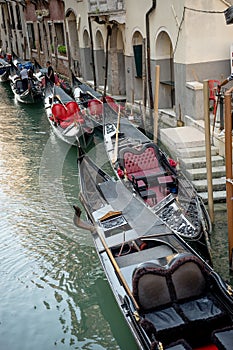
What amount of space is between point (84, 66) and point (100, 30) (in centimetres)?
178

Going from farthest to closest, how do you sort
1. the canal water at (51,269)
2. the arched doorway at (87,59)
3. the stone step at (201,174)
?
the arched doorway at (87,59)
the stone step at (201,174)
the canal water at (51,269)

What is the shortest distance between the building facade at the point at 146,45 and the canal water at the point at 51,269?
6.21 feet

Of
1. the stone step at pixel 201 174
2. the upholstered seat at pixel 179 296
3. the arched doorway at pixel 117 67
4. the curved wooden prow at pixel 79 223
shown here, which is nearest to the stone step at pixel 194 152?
the stone step at pixel 201 174

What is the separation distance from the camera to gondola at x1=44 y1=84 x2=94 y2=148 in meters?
7.03

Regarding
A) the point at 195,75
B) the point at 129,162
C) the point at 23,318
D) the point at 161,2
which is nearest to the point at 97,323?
the point at 23,318

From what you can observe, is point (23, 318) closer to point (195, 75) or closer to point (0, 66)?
point (195, 75)

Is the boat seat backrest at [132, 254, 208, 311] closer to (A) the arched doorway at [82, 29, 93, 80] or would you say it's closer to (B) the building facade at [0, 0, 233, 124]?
(B) the building facade at [0, 0, 233, 124]

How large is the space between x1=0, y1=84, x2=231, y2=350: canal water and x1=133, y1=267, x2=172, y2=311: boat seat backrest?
0.54m

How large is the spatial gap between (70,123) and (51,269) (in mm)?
3720

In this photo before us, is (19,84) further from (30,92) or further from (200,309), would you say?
(200,309)

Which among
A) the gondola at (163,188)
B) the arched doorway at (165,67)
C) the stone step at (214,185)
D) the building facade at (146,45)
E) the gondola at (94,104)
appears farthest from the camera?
the arched doorway at (165,67)

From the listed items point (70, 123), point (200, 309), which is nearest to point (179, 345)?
point (200, 309)

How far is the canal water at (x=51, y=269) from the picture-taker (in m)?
3.35

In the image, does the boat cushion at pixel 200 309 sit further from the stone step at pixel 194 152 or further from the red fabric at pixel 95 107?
the red fabric at pixel 95 107
